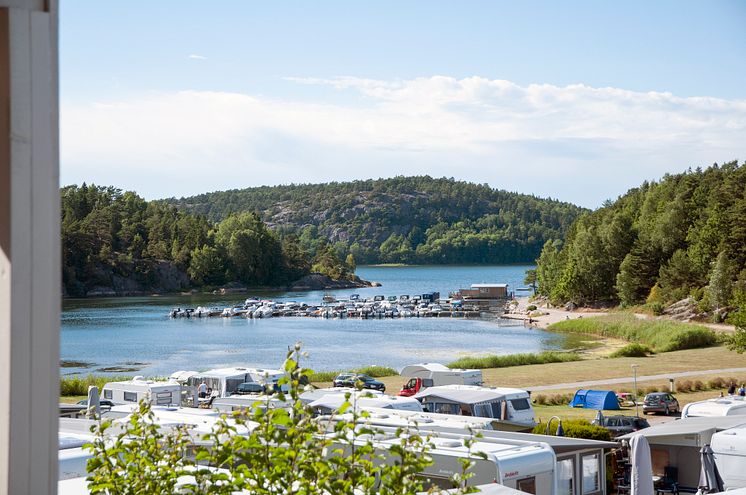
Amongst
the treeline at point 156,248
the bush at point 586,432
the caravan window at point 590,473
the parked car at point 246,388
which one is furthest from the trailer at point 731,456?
the treeline at point 156,248

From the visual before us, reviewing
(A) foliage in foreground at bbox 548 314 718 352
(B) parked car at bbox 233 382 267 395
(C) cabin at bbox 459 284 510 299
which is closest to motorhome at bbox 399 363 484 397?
(B) parked car at bbox 233 382 267 395

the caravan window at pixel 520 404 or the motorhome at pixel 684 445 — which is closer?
the motorhome at pixel 684 445

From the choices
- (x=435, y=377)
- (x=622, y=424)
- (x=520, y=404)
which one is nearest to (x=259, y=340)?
(x=435, y=377)

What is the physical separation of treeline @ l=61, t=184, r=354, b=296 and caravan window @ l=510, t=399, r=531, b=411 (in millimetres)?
96274

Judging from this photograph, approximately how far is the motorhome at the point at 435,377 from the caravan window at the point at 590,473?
1072cm

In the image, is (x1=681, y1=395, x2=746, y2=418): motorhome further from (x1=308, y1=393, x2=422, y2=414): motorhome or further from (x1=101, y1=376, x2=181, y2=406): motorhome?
(x1=101, y1=376, x2=181, y2=406): motorhome

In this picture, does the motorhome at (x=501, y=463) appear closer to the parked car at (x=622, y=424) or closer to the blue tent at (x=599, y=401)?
the parked car at (x=622, y=424)

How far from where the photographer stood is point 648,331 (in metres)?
53.7

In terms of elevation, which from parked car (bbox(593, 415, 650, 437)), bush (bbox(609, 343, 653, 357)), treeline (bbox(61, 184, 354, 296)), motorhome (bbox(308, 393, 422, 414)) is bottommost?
bush (bbox(609, 343, 653, 357))

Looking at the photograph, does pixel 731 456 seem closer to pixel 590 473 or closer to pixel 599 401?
pixel 590 473

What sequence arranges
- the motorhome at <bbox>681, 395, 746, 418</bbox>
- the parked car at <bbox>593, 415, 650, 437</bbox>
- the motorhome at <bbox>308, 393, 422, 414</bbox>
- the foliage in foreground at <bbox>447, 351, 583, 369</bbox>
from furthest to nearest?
the foliage in foreground at <bbox>447, 351, 583, 369</bbox> < the parked car at <bbox>593, 415, 650, 437</bbox> < the motorhome at <bbox>681, 395, 746, 418</bbox> < the motorhome at <bbox>308, 393, 422, 414</bbox>

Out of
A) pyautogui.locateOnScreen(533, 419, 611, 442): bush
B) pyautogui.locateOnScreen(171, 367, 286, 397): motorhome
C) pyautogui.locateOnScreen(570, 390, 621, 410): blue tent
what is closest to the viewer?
pyautogui.locateOnScreen(533, 419, 611, 442): bush

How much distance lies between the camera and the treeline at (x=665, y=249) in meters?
60.1

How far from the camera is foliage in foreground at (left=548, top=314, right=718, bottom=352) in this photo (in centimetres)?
4591
